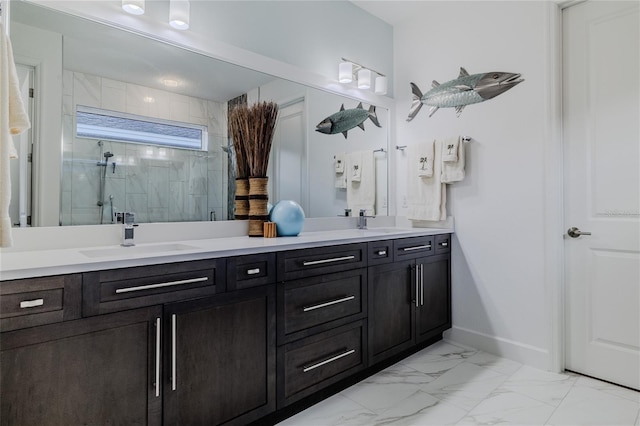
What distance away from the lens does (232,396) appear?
155 centimetres

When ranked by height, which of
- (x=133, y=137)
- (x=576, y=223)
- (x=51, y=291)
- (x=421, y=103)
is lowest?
(x=51, y=291)

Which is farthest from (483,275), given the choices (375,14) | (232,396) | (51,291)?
(51,291)

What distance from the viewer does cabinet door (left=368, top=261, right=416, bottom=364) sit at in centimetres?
220

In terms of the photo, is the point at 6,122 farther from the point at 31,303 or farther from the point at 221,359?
the point at 221,359

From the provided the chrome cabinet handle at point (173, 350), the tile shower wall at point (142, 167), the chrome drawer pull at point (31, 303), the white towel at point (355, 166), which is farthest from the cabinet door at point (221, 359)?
the white towel at point (355, 166)

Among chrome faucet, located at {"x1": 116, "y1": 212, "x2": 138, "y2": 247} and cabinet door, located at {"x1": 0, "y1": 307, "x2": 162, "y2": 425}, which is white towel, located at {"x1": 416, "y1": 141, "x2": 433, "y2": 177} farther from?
cabinet door, located at {"x1": 0, "y1": 307, "x2": 162, "y2": 425}

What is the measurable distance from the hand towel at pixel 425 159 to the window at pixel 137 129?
5.53 feet

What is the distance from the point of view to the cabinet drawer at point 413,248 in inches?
93.8

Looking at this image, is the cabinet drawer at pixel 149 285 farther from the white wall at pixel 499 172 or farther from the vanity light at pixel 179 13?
the white wall at pixel 499 172

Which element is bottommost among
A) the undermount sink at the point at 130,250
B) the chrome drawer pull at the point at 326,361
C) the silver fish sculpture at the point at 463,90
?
the chrome drawer pull at the point at 326,361

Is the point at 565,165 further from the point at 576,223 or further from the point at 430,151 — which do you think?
the point at 430,151

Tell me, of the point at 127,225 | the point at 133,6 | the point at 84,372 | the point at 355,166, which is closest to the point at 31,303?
the point at 84,372

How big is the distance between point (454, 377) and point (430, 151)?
5.35ft

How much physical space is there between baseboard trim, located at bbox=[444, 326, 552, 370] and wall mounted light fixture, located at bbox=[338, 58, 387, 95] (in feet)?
6.65
